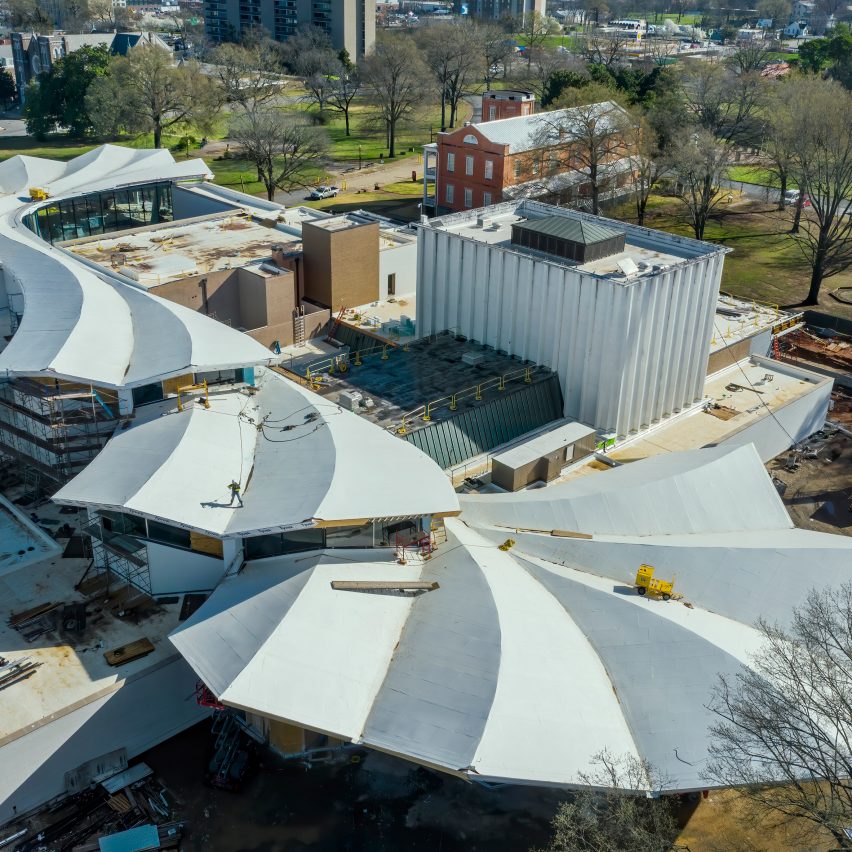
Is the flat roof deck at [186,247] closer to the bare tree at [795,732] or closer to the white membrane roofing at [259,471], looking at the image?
the white membrane roofing at [259,471]

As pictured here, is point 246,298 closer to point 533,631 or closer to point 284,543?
point 284,543

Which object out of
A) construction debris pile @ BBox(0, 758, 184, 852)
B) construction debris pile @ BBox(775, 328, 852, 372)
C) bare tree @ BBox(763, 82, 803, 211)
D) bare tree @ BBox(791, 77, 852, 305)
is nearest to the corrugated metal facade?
construction debris pile @ BBox(0, 758, 184, 852)

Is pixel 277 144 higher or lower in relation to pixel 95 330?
higher

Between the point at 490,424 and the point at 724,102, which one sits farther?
the point at 724,102

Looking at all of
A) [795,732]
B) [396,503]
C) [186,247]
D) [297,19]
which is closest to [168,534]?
[396,503]

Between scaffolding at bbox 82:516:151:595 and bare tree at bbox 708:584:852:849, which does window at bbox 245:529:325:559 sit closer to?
scaffolding at bbox 82:516:151:595

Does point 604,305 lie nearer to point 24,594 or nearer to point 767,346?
point 767,346
